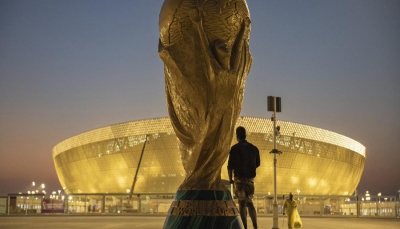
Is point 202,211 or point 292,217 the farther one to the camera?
point 292,217

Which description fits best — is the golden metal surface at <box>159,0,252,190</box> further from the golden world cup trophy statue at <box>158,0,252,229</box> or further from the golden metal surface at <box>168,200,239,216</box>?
the golden metal surface at <box>168,200,239,216</box>

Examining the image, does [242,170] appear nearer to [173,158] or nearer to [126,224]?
[126,224]

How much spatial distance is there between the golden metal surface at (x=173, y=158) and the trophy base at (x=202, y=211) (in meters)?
47.9

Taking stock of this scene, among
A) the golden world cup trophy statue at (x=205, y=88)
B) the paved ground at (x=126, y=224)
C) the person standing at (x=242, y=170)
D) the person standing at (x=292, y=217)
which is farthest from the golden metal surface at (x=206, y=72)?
the paved ground at (x=126, y=224)

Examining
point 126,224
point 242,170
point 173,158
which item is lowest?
point 126,224

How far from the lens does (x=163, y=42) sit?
606 centimetres

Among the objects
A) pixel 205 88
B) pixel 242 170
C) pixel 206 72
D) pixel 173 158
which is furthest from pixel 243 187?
pixel 173 158

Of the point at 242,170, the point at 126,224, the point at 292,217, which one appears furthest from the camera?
the point at 126,224

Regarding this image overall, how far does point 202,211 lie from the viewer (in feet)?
18.3

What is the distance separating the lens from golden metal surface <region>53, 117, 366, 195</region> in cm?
5666

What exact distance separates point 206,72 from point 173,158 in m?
52.3

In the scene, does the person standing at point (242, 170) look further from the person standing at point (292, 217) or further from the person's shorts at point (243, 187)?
the person standing at point (292, 217)

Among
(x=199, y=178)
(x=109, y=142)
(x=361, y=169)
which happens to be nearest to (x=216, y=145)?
(x=199, y=178)

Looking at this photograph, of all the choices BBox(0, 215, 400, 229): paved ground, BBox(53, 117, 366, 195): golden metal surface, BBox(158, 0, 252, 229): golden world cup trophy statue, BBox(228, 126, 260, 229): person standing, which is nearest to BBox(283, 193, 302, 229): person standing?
BBox(0, 215, 400, 229): paved ground
